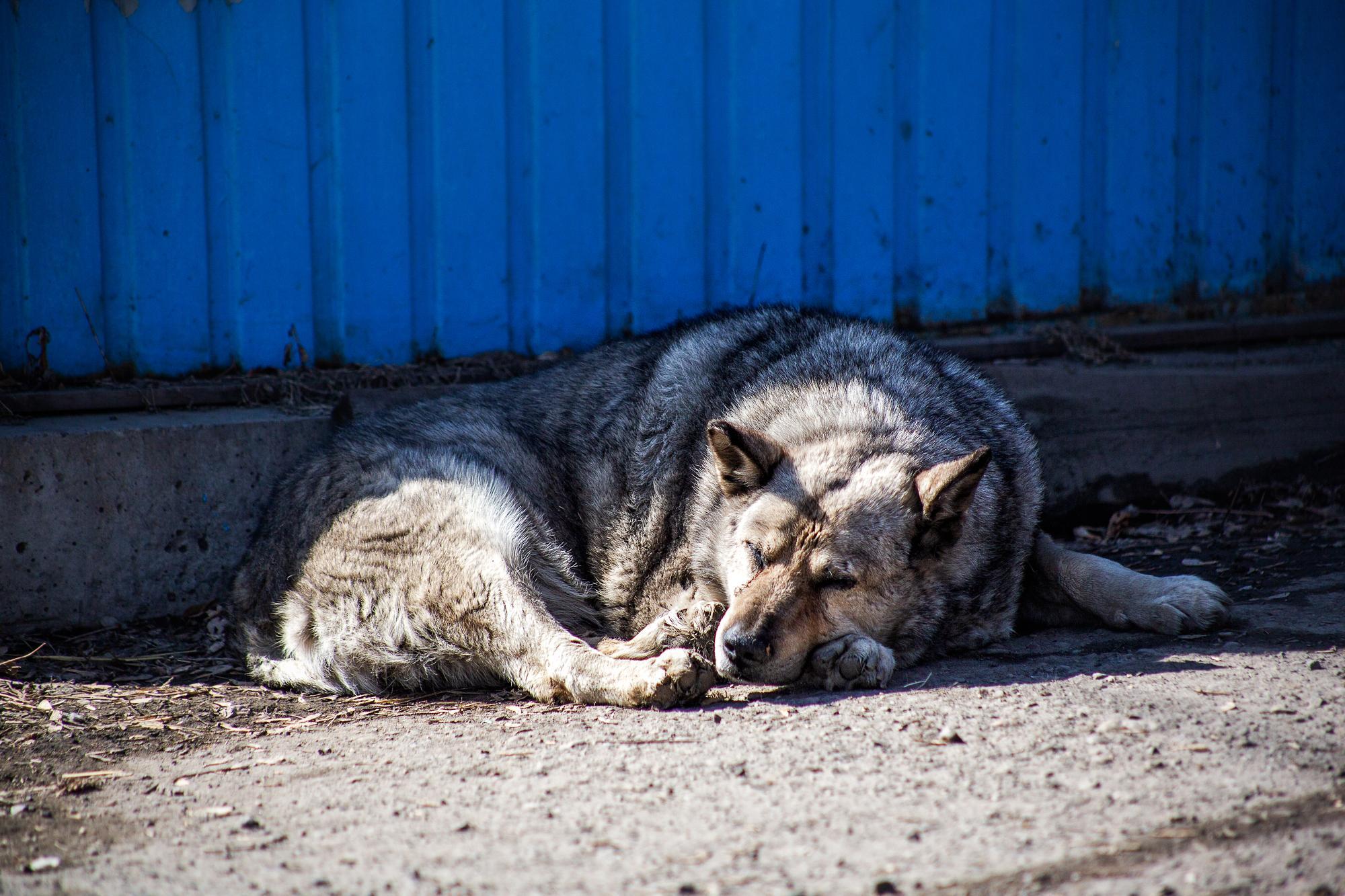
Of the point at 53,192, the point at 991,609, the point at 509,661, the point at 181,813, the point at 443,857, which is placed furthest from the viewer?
the point at 53,192

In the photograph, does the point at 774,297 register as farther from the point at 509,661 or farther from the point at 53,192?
the point at 53,192

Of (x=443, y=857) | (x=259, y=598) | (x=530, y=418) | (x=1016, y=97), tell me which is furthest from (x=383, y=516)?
(x=1016, y=97)

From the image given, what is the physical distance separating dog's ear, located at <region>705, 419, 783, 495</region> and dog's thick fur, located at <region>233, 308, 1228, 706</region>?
0.01m

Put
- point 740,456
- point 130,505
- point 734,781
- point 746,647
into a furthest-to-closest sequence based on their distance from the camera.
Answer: point 130,505 < point 740,456 < point 746,647 < point 734,781

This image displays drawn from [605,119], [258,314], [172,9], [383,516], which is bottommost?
[383,516]

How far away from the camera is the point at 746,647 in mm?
3615

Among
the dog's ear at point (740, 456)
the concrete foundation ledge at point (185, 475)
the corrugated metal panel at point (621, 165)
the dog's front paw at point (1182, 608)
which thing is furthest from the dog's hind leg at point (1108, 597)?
the corrugated metal panel at point (621, 165)

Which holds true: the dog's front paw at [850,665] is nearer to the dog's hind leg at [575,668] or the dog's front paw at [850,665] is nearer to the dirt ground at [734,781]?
the dirt ground at [734,781]

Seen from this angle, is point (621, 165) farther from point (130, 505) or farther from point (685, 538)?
point (130, 505)

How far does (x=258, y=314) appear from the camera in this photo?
17.2 feet

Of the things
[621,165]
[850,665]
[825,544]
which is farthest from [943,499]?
[621,165]

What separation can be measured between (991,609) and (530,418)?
2006mm

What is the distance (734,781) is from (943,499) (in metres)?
1.29

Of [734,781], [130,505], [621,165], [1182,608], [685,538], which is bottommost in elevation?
[734,781]
